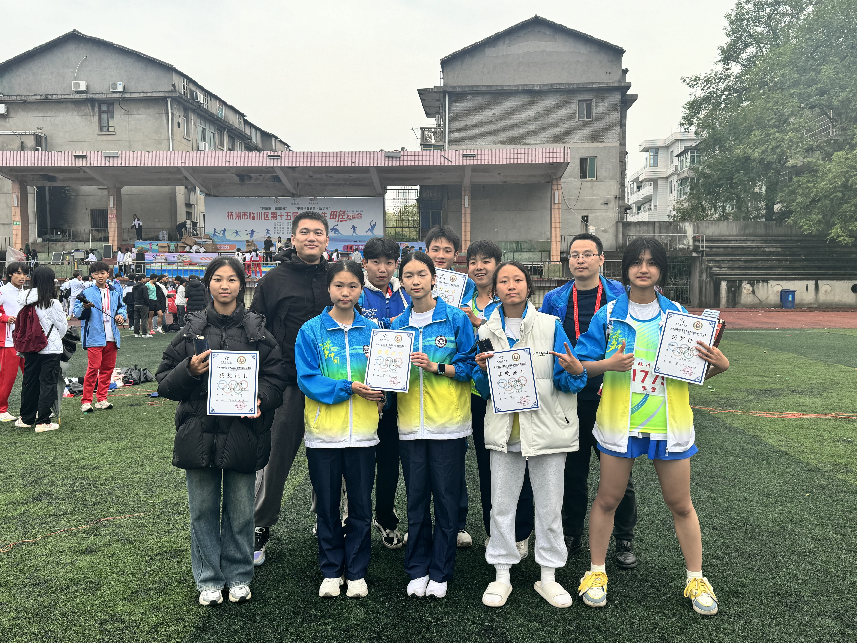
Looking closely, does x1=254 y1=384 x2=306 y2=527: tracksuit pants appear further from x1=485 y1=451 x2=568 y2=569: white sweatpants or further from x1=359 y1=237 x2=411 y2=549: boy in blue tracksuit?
x1=485 y1=451 x2=568 y2=569: white sweatpants

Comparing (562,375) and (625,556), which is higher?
(562,375)

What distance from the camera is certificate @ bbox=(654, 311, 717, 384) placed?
110 inches

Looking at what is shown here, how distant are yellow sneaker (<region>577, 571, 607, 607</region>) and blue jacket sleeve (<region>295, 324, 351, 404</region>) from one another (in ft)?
5.07

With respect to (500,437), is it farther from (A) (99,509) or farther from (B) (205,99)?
(B) (205,99)

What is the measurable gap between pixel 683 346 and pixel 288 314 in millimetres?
2170

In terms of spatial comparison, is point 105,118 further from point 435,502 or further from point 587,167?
point 435,502

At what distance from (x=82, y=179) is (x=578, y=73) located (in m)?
24.6

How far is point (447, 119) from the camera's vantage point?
30.1m

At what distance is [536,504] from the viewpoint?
3.11 metres

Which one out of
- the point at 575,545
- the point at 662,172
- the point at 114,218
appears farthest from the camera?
the point at 662,172

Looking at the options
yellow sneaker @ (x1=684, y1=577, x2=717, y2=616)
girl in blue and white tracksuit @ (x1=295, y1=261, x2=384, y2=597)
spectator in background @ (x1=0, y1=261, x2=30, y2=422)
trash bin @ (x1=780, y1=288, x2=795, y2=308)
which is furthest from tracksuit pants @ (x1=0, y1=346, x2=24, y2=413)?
trash bin @ (x1=780, y1=288, x2=795, y2=308)

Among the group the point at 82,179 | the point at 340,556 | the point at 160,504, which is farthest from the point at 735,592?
the point at 82,179

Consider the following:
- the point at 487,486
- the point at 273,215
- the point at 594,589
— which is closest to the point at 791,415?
the point at 487,486

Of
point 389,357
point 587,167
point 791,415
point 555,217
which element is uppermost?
point 587,167
